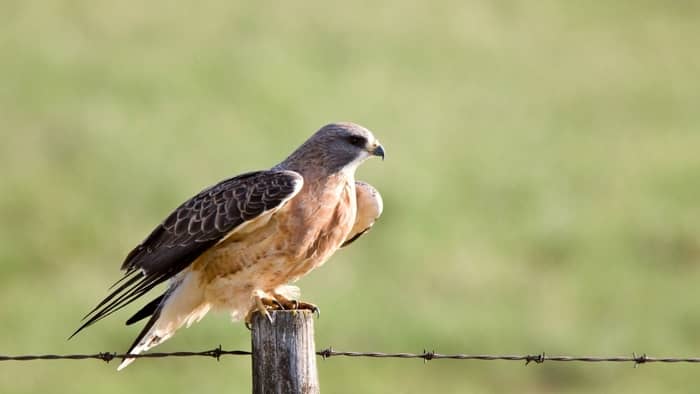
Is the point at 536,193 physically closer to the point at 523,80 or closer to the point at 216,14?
the point at 523,80

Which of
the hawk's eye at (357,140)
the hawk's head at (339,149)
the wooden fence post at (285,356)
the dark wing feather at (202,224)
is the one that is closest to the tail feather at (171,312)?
the dark wing feather at (202,224)

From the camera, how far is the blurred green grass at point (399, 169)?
654 inches

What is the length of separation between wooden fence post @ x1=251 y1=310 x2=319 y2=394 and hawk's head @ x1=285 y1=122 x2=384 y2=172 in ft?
6.75

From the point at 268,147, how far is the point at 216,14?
6.58m

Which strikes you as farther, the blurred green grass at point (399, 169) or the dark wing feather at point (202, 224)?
the blurred green grass at point (399, 169)

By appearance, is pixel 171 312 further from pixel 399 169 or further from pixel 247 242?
pixel 399 169

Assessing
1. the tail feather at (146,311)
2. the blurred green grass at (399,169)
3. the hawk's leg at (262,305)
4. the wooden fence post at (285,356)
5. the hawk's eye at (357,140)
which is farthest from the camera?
the blurred green grass at (399,169)

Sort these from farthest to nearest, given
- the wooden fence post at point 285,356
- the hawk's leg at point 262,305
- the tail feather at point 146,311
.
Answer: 1. the tail feather at point 146,311
2. the hawk's leg at point 262,305
3. the wooden fence post at point 285,356

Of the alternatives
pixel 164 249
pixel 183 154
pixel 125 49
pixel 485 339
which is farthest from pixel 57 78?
pixel 164 249

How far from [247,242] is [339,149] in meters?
0.89

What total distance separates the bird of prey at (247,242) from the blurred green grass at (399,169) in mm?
6776

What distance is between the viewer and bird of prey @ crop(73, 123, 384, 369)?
7.80m

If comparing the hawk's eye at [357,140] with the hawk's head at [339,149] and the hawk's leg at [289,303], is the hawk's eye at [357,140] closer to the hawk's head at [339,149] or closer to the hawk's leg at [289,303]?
the hawk's head at [339,149]

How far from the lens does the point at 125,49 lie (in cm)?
2472
